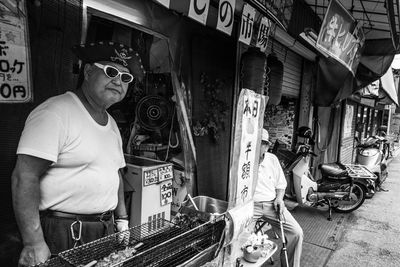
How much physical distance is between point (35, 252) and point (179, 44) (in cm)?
271

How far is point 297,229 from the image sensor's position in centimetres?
379

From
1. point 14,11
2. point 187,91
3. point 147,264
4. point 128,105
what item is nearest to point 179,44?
point 187,91

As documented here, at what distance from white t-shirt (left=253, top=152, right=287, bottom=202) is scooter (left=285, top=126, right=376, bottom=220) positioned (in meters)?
2.18

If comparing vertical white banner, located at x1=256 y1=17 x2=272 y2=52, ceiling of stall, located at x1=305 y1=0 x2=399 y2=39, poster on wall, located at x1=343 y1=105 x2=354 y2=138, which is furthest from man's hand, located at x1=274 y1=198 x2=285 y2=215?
poster on wall, located at x1=343 y1=105 x2=354 y2=138

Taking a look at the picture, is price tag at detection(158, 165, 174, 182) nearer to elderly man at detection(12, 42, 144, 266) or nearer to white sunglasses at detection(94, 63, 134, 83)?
elderly man at detection(12, 42, 144, 266)

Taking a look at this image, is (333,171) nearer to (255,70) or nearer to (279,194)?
(279,194)

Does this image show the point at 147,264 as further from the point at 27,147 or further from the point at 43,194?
the point at 27,147

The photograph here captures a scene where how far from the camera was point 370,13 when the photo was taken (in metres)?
5.86

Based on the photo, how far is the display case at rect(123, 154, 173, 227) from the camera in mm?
3264

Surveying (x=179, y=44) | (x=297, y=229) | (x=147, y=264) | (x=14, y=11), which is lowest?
(x=297, y=229)

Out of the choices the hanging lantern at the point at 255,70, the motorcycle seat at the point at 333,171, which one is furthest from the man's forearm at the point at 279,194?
the motorcycle seat at the point at 333,171

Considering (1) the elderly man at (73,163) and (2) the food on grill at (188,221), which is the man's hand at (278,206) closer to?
(2) the food on grill at (188,221)

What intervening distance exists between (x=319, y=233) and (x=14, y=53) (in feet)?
19.1

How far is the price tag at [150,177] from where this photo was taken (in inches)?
128
